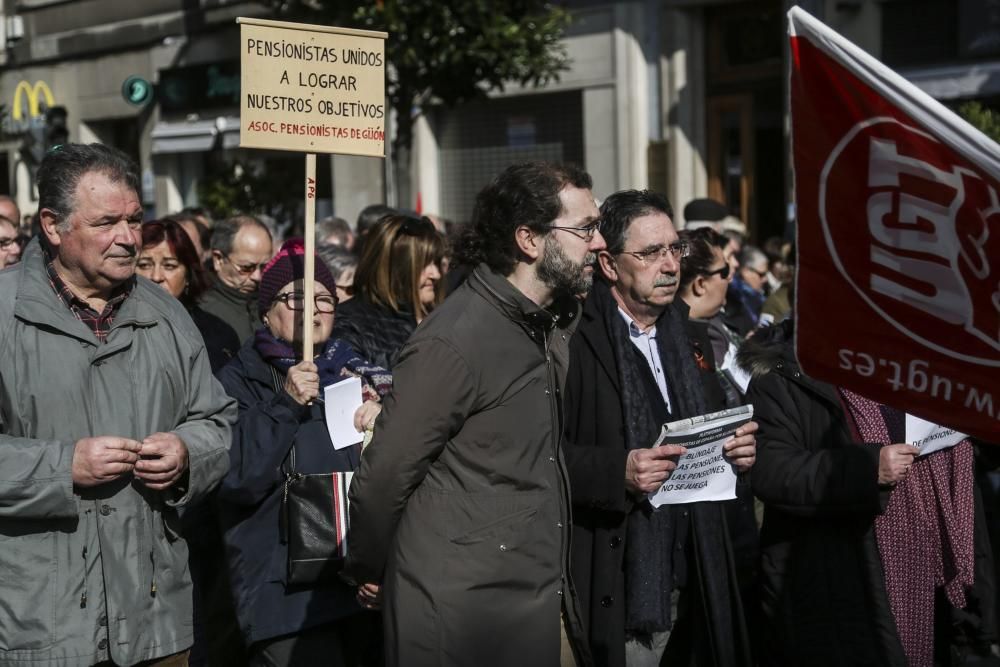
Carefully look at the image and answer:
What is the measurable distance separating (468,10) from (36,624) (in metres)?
10.2

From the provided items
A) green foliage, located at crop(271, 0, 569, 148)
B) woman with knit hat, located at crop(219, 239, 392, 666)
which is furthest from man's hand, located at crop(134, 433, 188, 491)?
green foliage, located at crop(271, 0, 569, 148)

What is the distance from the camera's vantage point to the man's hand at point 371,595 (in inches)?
149

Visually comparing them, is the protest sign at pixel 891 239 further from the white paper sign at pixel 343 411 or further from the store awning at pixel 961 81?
the store awning at pixel 961 81

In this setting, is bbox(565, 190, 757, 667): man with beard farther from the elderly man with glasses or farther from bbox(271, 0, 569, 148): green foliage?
bbox(271, 0, 569, 148): green foliage

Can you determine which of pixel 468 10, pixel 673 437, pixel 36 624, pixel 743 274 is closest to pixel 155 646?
pixel 36 624

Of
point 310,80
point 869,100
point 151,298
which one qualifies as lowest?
point 151,298

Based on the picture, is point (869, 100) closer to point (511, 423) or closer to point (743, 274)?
point (511, 423)

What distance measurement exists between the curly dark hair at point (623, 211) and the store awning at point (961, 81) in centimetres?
962

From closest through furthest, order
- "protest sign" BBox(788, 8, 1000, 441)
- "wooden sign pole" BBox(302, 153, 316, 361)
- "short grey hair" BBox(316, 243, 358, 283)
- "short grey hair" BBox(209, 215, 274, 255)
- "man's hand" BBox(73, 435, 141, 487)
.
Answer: "protest sign" BBox(788, 8, 1000, 441), "man's hand" BBox(73, 435, 141, 487), "wooden sign pole" BBox(302, 153, 316, 361), "short grey hair" BBox(316, 243, 358, 283), "short grey hair" BBox(209, 215, 274, 255)

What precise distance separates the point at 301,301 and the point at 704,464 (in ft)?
5.53

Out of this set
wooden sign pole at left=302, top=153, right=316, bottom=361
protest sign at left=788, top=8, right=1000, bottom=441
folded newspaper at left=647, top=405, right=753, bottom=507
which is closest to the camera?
protest sign at left=788, top=8, right=1000, bottom=441

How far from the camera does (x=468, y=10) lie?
13.0m

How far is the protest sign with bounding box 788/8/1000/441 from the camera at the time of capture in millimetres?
2766

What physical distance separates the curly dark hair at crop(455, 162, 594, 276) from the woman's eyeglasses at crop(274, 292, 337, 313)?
4.00 ft
